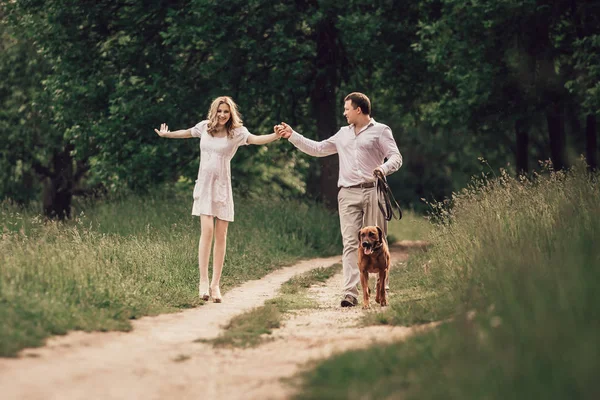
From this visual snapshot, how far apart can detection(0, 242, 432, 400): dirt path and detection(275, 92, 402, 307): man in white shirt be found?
1362mm

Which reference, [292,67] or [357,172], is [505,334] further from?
[292,67]

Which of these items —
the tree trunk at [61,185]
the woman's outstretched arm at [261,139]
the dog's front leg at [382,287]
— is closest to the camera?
the dog's front leg at [382,287]

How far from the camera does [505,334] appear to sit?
5465 mm

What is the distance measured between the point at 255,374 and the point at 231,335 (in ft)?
4.94

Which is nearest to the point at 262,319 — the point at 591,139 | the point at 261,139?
the point at 261,139

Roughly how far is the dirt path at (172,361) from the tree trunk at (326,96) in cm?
1425

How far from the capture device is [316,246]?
64.7 feet

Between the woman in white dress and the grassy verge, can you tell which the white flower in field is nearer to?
the grassy verge

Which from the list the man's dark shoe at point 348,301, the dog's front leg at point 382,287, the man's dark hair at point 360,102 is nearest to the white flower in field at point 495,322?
the dog's front leg at point 382,287

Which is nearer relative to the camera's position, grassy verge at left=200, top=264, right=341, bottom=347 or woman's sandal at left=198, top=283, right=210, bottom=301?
grassy verge at left=200, top=264, right=341, bottom=347

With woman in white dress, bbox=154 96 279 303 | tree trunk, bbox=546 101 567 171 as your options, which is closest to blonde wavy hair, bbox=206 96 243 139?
woman in white dress, bbox=154 96 279 303

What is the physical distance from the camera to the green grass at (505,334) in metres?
4.68

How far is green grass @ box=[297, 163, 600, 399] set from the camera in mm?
4676

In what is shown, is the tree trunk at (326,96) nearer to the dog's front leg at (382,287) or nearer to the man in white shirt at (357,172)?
the man in white shirt at (357,172)
